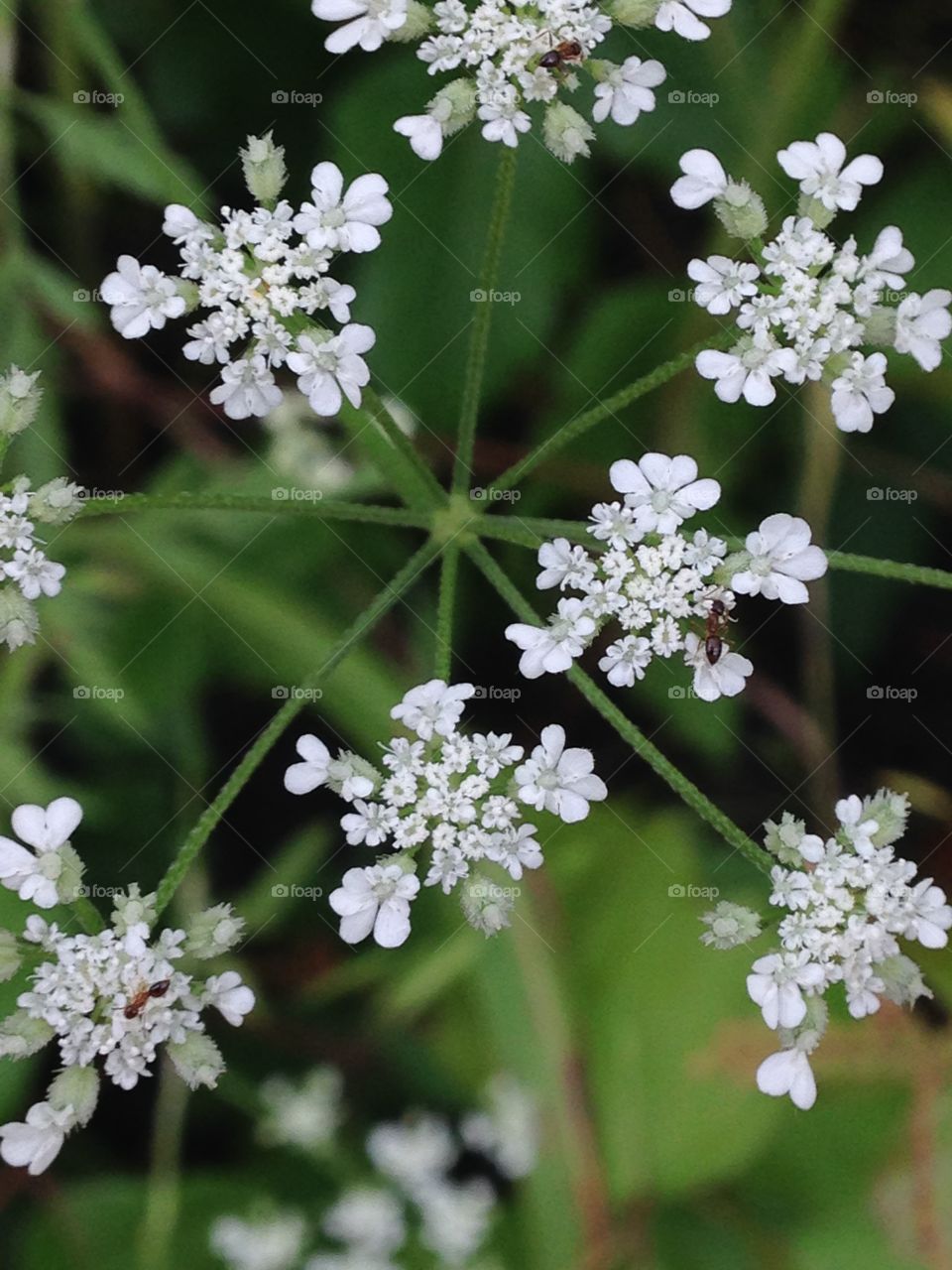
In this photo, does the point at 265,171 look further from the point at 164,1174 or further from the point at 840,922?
the point at 164,1174

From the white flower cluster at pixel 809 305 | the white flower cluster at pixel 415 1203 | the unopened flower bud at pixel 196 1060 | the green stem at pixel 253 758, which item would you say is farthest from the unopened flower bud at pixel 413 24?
the white flower cluster at pixel 415 1203

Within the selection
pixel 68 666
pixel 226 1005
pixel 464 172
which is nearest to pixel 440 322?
pixel 464 172

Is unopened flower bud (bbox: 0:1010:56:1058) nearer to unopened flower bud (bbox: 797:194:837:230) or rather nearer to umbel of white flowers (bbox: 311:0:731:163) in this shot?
umbel of white flowers (bbox: 311:0:731:163)

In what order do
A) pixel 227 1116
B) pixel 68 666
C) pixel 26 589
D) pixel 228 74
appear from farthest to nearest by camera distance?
1. pixel 227 1116
2. pixel 228 74
3. pixel 68 666
4. pixel 26 589

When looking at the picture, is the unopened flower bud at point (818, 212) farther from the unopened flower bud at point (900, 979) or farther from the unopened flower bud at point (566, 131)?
the unopened flower bud at point (900, 979)

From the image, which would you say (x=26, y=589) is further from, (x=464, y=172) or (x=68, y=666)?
(x=464, y=172)

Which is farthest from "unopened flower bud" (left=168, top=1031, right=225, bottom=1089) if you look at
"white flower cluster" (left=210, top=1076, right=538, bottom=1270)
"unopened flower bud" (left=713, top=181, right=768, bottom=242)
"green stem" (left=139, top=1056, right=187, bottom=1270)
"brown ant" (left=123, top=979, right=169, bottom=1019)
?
"unopened flower bud" (left=713, top=181, right=768, bottom=242)
